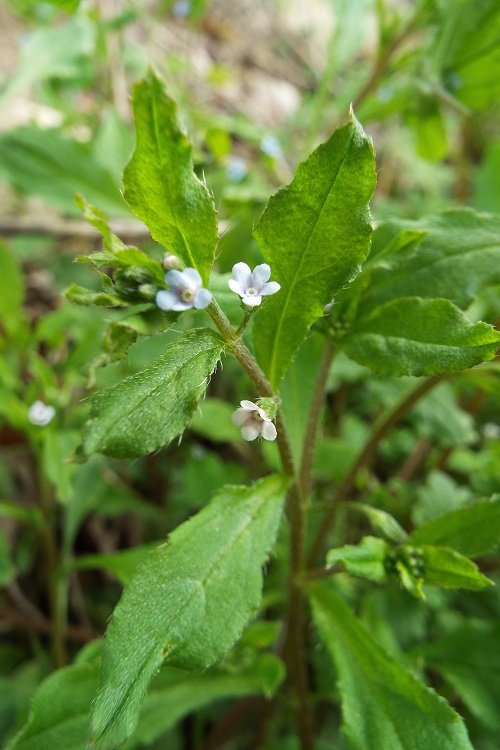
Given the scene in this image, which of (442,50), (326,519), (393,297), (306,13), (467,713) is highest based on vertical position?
(306,13)

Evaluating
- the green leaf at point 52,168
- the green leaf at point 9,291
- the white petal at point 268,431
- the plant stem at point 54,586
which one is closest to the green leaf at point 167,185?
the white petal at point 268,431

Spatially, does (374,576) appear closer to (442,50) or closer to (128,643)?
(128,643)

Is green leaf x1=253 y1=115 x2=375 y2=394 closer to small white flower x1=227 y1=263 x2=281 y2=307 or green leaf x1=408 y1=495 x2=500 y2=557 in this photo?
small white flower x1=227 y1=263 x2=281 y2=307

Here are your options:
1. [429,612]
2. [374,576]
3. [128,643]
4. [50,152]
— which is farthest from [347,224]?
[50,152]

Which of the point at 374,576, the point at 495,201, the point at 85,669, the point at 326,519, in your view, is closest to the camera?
the point at 374,576

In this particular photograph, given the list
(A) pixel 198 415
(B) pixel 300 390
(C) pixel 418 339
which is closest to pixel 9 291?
(A) pixel 198 415

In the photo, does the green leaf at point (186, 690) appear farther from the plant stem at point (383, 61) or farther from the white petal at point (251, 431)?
the plant stem at point (383, 61)

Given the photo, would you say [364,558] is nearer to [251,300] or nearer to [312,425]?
[312,425]
